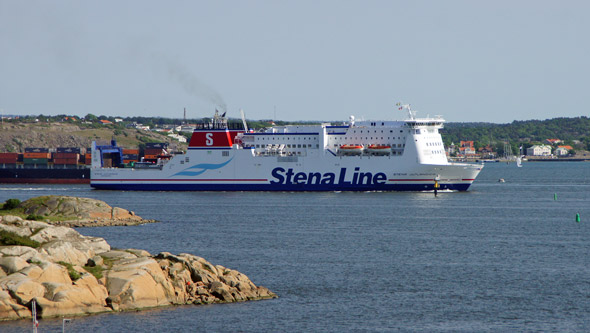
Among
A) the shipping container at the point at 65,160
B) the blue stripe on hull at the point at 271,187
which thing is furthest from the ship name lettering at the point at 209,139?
the shipping container at the point at 65,160

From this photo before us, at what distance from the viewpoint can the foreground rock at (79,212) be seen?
38.2m

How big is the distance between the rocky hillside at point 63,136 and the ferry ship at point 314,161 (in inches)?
2419

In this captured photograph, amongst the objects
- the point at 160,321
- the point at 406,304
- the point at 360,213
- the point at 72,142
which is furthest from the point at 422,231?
the point at 72,142

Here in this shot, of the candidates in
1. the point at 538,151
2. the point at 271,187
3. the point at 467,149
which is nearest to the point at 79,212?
the point at 271,187

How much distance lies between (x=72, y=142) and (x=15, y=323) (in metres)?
117

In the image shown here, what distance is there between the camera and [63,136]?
443 feet

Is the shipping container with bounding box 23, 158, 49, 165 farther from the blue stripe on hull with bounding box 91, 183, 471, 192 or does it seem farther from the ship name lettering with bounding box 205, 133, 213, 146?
the ship name lettering with bounding box 205, 133, 213, 146

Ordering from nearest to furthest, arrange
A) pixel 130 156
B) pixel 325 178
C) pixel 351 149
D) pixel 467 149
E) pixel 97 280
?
1. pixel 97 280
2. pixel 351 149
3. pixel 325 178
4. pixel 130 156
5. pixel 467 149

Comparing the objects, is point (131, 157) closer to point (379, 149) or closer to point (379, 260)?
point (379, 149)

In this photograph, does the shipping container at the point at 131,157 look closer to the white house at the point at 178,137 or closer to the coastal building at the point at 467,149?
the white house at the point at 178,137

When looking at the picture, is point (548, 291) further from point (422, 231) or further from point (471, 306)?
point (422, 231)

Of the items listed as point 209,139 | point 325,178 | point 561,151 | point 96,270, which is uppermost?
point 209,139

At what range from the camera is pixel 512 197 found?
54.7 metres

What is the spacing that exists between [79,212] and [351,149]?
21.5m
